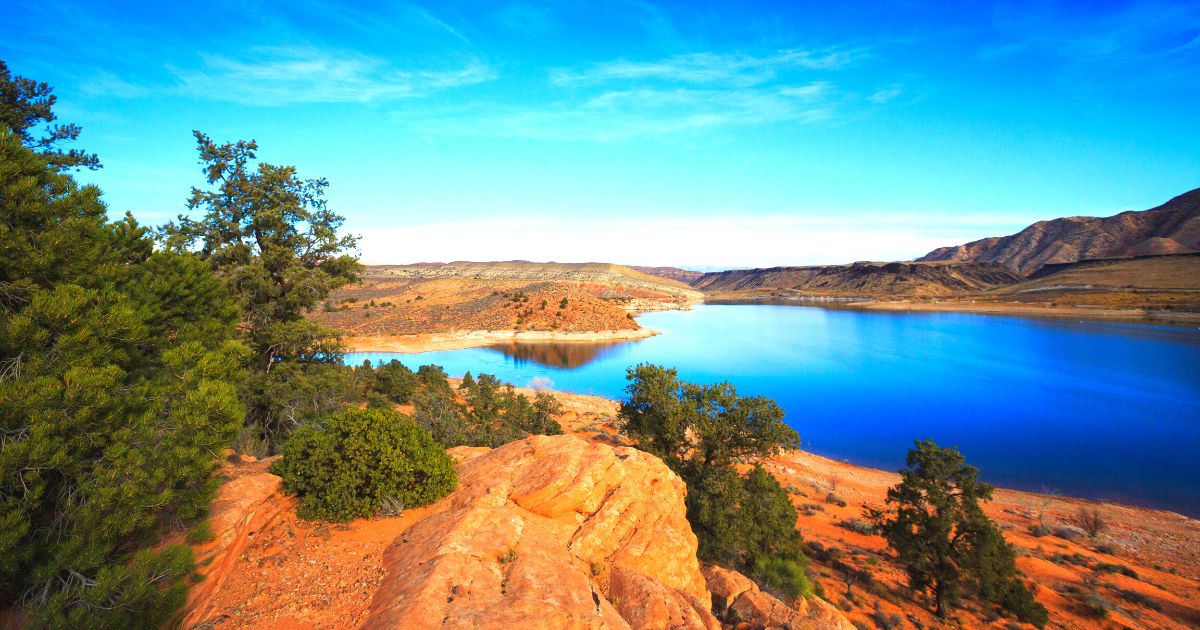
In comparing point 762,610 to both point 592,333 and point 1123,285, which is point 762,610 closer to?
point 592,333

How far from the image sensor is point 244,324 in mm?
14586

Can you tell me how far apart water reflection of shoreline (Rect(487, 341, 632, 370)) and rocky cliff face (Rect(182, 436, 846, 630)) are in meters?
44.4

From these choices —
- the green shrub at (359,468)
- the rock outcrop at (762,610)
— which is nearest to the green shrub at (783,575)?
the rock outcrop at (762,610)

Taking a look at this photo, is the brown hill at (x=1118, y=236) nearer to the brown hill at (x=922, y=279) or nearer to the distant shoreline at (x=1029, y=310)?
the brown hill at (x=922, y=279)

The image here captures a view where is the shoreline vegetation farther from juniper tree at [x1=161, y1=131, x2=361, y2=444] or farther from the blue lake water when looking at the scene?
juniper tree at [x1=161, y1=131, x2=361, y2=444]

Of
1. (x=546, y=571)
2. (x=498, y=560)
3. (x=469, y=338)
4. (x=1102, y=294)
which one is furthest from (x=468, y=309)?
(x=1102, y=294)

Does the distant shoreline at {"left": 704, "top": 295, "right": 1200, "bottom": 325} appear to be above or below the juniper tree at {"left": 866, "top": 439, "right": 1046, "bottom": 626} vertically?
above

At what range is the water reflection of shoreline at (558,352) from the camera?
185 ft

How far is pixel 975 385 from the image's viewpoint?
4450cm

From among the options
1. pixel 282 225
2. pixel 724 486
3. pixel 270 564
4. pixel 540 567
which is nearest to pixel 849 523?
pixel 724 486

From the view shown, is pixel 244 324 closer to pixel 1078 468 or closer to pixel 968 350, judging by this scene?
pixel 1078 468

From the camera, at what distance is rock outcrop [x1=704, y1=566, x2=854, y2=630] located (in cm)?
780

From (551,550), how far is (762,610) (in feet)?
13.0

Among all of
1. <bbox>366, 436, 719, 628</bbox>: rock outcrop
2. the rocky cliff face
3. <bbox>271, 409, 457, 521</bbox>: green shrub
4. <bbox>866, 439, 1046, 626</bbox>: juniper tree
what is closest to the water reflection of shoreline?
<bbox>866, 439, 1046, 626</bbox>: juniper tree
